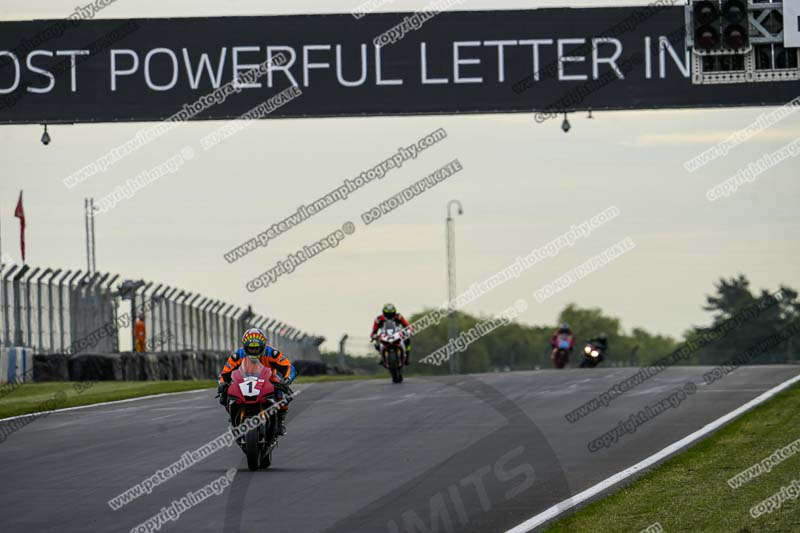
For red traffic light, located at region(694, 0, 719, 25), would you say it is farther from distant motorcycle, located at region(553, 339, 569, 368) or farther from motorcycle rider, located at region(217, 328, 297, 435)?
distant motorcycle, located at region(553, 339, 569, 368)

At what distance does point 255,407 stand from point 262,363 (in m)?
0.78

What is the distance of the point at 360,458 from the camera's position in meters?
15.8

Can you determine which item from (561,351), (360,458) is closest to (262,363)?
(360,458)

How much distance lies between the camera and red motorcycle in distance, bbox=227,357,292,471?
577 inches

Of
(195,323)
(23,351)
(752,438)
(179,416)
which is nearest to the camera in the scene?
(752,438)

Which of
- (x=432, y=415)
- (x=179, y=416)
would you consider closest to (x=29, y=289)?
(x=179, y=416)

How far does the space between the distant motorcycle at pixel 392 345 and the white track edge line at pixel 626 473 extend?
7.00 meters

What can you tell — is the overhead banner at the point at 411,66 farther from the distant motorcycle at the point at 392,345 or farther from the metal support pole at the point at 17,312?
the metal support pole at the point at 17,312

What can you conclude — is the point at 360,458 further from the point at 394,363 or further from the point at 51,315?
the point at 51,315

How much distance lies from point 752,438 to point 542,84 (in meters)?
11.7

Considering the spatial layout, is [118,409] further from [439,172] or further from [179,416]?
[439,172]

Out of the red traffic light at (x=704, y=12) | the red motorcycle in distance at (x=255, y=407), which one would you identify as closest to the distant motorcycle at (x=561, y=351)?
the red traffic light at (x=704, y=12)

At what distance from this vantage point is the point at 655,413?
807 inches

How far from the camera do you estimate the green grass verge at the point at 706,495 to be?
1097 centimetres
